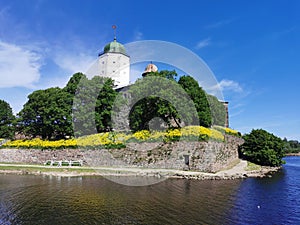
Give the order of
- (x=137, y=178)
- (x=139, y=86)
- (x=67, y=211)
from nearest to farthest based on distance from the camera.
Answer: (x=67, y=211)
(x=137, y=178)
(x=139, y=86)

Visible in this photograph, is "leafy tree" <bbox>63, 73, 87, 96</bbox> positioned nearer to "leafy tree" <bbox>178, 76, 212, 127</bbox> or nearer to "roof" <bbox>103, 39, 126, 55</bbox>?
"roof" <bbox>103, 39, 126, 55</bbox>

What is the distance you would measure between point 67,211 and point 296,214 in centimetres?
1395

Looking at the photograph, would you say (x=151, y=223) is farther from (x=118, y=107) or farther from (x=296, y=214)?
(x=118, y=107)

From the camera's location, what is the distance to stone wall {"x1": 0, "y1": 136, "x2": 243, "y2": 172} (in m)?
28.5

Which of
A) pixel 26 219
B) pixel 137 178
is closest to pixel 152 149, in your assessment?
pixel 137 178

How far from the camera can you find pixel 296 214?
14766 millimetres

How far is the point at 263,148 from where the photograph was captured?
39.8m

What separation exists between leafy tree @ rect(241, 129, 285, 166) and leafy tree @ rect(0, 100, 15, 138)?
142ft

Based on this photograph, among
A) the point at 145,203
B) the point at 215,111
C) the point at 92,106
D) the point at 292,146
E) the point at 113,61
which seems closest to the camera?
the point at 145,203

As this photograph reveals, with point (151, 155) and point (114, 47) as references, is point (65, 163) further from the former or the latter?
point (114, 47)

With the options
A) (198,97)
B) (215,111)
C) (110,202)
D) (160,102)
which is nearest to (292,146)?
(215,111)

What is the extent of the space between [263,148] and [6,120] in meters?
51.0

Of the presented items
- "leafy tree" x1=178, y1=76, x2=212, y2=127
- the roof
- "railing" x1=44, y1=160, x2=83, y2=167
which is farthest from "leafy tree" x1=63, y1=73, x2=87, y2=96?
"leafy tree" x1=178, y1=76, x2=212, y2=127

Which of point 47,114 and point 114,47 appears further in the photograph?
point 114,47
